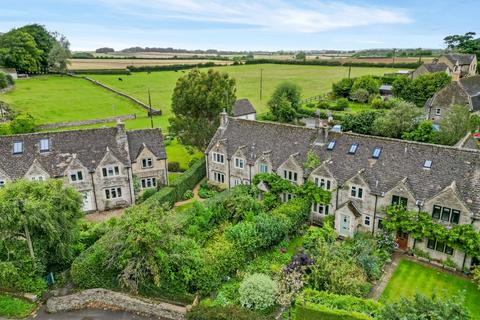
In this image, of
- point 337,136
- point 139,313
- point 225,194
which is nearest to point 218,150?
point 225,194

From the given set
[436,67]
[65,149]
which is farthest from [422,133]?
[436,67]

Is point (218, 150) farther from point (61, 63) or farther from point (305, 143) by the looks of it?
point (61, 63)

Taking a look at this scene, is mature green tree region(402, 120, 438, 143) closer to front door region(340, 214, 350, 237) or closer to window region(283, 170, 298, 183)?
window region(283, 170, 298, 183)

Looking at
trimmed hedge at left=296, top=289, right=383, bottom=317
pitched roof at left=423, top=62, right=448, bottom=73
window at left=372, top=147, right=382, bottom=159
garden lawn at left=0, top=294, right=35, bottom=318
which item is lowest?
garden lawn at left=0, top=294, right=35, bottom=318

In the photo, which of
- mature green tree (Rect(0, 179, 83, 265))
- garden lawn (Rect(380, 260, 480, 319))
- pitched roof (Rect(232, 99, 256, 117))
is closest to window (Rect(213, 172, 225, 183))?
mature green tree (Rect(0, 179, 83, 265))

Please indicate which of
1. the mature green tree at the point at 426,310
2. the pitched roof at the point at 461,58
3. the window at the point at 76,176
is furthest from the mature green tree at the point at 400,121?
the pitched roof at the point at 461,58

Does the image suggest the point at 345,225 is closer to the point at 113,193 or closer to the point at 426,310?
the point at 426,310
